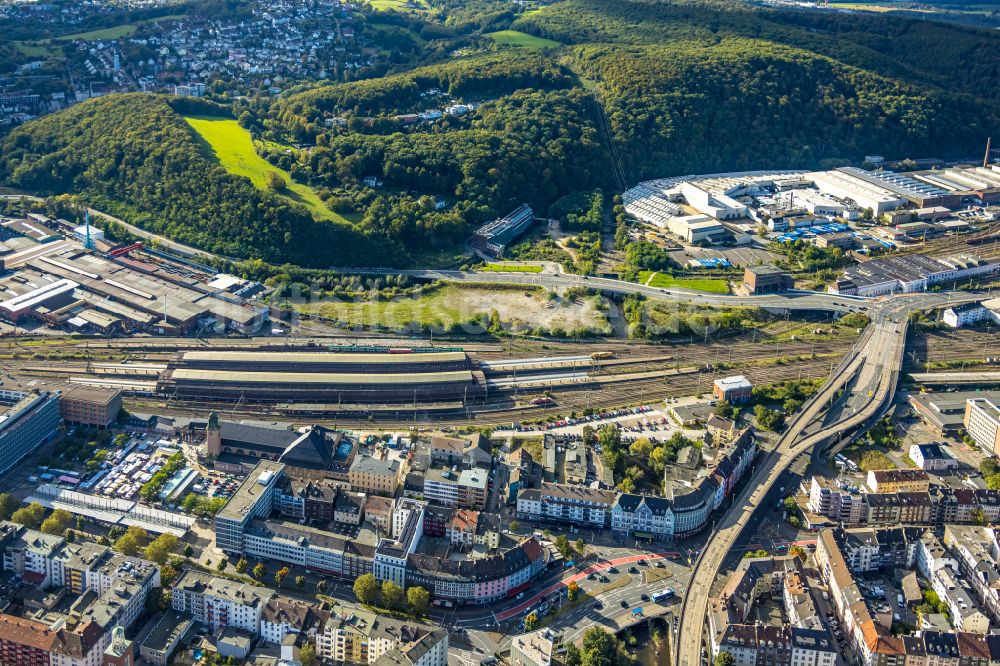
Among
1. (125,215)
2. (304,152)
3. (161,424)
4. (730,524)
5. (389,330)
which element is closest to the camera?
(730,524)

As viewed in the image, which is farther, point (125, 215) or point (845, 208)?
point (845, 208)

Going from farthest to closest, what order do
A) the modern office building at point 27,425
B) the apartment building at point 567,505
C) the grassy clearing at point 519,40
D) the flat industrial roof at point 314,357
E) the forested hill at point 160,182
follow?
the grassy clearing at point 519,40 → the forested hill at point 160,182 → the flat industrial roof at point 314,357 → the modern office building at point 27,425 → the apartment building at point 567,505

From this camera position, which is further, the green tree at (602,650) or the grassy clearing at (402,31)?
the grassy clearing at (402,31)

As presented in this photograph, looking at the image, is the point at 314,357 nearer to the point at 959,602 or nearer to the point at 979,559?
the point at 959,602

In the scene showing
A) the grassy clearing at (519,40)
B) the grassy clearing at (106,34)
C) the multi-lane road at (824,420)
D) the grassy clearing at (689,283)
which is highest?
the grassy clearing at (106,34)

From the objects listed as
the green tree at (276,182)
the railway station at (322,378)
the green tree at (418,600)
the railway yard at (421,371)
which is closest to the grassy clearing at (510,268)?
the railway yard at (421,371)

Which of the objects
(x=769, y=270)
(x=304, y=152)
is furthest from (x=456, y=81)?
(x=769, y=270)

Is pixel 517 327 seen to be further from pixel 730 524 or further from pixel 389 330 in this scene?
pixel 730 524

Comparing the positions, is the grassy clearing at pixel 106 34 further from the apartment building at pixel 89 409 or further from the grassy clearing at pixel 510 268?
the apartment building at pixel 89 409

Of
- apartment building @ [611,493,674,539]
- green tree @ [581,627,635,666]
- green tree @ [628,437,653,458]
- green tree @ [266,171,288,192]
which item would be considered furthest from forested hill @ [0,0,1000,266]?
green tree @ [581,627,635,666]
